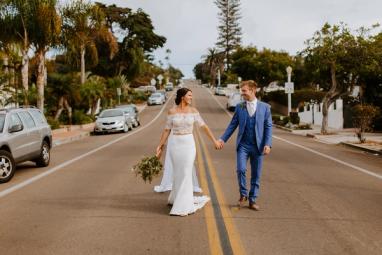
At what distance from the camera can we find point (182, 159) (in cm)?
800

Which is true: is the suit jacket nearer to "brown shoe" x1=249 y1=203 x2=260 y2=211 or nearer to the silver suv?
"brown shoe" x1=249 y1=203 x2=260 y2=211

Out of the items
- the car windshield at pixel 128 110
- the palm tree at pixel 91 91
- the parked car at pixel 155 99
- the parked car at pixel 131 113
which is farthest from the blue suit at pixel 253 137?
the parked car at pixel 155 99

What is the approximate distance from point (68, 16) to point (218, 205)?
2077cm

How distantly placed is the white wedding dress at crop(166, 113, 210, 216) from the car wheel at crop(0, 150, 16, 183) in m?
5.40

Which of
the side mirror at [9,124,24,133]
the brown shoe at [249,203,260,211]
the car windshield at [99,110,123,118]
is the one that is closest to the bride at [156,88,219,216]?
the brown shoe at [249,203,260,211]

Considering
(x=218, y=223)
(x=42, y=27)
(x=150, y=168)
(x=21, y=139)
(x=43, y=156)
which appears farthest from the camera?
(x=42, y=27)

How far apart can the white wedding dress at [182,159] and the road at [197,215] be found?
0.20 meters

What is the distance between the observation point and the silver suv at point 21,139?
12.2m

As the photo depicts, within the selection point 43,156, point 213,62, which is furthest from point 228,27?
point 43,156

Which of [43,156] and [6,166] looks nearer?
[6,166]

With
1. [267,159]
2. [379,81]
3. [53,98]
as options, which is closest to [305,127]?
[379,81]

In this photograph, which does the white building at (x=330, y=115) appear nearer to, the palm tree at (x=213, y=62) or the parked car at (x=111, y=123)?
the parked car at (x=111, y=123)

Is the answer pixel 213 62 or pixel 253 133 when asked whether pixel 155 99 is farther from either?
pixel 213 62

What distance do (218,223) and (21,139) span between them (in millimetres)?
7431
